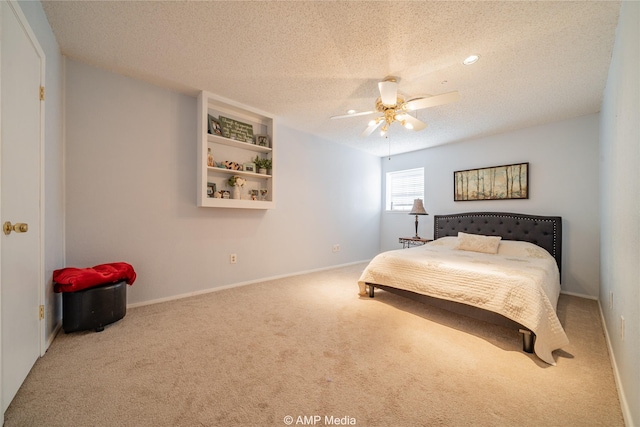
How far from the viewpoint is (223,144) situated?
10.8ft

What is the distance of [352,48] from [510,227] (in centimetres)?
354

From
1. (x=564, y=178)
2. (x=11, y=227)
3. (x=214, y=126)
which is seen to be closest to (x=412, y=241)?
(x=564, y=178)

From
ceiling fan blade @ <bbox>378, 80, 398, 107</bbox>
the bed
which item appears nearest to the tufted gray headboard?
the bed

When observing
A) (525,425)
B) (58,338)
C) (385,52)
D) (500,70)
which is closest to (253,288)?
(58,338)

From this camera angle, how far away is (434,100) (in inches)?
89.3

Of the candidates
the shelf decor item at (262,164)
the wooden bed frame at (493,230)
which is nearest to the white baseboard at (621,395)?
the wooden bed frame at (493,230)

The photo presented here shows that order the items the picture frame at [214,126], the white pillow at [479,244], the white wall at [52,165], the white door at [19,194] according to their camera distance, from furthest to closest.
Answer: the white pillow at [479,244]
the picture frame at [214,126]
the white wall at [52,165]
the white door at [19,194]

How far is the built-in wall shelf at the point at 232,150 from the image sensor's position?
9.62 feet

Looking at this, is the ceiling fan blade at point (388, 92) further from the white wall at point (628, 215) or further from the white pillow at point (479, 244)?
the white pillow at point (479, 244)

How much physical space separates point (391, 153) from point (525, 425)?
4.87 meters

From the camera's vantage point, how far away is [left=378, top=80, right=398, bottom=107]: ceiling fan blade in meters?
2.18

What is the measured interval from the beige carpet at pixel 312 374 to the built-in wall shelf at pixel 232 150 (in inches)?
57.7

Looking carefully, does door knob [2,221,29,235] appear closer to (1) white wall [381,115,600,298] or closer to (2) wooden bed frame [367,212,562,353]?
(2) wooden bed frame [367,212,562,353]

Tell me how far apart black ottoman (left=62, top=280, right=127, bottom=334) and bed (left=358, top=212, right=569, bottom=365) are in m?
2.52
